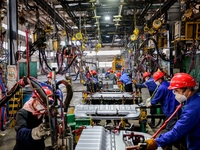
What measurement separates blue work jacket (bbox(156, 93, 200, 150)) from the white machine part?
19 centimetres

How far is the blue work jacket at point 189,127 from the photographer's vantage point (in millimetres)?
2248

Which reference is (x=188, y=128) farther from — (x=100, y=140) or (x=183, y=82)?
(x=100, y=140)

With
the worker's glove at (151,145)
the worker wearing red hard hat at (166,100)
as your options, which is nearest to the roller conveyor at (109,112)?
the worker wearing red hard hat at (166,100)

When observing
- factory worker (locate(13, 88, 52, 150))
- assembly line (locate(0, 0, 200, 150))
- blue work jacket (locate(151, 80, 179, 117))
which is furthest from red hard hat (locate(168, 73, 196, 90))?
factory worker (locate(13, 88, 52, 150))

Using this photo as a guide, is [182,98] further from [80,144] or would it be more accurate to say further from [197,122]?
[80,144]

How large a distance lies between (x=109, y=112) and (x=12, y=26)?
364 cm

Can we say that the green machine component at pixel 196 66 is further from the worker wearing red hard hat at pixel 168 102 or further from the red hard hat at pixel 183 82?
the red hard hat at pixel 183 82

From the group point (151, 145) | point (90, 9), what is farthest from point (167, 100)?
point (90, 9)

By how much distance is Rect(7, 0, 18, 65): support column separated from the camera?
18.2ft

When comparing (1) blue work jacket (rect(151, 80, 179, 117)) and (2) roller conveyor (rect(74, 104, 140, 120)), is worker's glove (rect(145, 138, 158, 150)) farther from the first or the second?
(1) blue work jacket (rect(151, 80, 179, 117))

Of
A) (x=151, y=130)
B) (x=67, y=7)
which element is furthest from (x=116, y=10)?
(x=151, y=130)

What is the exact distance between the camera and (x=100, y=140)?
8.43 ft

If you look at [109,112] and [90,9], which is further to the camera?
[90,9]

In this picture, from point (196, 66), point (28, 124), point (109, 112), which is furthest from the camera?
point (196, 66)
